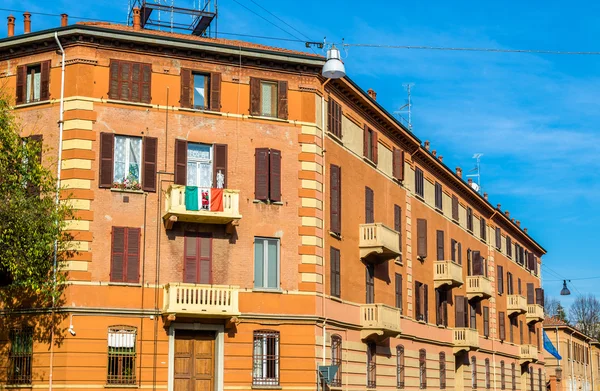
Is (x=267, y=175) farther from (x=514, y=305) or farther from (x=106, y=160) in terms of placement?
(x=514, y=305)

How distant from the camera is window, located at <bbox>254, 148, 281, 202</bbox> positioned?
39438 millimetres

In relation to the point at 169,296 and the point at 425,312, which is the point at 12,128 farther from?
the point at 425,312

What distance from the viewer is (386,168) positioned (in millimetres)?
50469

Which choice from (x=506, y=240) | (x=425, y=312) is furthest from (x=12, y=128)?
(x=506, y=240)

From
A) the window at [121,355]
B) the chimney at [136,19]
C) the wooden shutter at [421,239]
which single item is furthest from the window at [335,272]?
the chimney at [136,19]

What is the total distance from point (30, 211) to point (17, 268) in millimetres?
A: 2156

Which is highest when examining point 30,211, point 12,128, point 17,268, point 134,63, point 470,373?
point 134,63

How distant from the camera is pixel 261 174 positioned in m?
39.5

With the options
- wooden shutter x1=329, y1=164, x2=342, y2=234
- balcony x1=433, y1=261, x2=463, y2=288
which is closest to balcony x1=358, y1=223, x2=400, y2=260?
wooden shutter x1=329, y1=164, x2=342, y2=234

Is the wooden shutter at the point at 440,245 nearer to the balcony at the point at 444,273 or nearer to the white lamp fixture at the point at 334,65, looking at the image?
the balcony at the point at 444,273

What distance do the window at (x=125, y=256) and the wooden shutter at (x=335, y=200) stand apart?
9346mm

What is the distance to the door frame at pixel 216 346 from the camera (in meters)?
36.8

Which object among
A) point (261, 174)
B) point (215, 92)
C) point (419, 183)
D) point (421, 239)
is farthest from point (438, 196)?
point (215, 92)

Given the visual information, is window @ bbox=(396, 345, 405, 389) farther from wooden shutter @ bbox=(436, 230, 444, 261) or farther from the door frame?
the door frame
